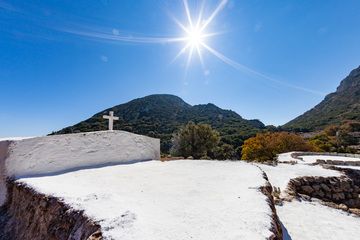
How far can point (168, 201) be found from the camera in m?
3.28

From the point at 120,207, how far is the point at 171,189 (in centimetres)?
115

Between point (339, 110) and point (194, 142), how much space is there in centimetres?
4874

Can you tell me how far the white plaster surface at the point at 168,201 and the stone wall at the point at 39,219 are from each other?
106mm

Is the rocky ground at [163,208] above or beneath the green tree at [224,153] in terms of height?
→ beneath

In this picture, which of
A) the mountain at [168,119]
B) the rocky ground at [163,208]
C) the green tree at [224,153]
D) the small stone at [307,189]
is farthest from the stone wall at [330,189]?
the mountain at [168,119]

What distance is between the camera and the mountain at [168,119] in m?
44.8

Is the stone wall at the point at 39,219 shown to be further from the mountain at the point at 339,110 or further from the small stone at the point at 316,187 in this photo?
the mountain at the point at 339,110

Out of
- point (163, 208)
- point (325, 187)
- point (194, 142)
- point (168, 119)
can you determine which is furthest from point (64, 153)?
point (168, 119)

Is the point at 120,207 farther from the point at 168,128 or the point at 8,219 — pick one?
the point at 168,128

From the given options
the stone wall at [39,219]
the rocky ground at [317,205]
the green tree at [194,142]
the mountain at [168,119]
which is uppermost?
the mountain at [168,119]

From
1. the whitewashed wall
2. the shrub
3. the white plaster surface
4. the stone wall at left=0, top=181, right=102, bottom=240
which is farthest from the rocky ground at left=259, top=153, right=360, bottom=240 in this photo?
the shrub

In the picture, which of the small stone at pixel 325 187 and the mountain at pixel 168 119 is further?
the mountain at pixel 168 119

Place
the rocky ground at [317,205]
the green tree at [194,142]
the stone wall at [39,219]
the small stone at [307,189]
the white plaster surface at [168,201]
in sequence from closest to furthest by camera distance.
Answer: the white plaster surface at [168,201], the stone wall at [39,219], the rocky ground at [317,205], the small stone at [307,189], the green tree at [194,142]

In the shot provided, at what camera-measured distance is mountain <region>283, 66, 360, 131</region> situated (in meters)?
52.6
